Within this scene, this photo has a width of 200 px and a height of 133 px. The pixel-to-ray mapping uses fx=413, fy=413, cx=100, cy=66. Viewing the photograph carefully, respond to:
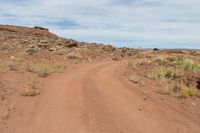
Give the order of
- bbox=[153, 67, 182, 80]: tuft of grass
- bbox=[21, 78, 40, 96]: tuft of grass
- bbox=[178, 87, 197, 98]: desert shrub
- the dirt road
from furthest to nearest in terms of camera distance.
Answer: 1. bbox=[153, 67, 182, 80]: tuft of grass
2. bbox=[178, 87, 197, 98]: desert shrub
3. bbox=[21, 78, 40, 96]: tuft of grass
4. the dirt road

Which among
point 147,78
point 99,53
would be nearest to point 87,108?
point 147,78

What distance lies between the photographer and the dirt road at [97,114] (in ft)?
37.3

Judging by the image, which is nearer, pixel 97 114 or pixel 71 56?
pixel 97 114

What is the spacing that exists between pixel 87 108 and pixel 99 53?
1266 inches

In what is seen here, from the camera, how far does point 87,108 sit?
1360cm

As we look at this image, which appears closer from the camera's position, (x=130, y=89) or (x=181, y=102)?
(x=181, y=102)

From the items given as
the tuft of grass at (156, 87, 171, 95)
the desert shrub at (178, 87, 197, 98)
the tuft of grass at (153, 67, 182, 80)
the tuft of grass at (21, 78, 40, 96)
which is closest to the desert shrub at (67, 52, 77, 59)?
the tuft of grass at (153, 67, 182, 80)

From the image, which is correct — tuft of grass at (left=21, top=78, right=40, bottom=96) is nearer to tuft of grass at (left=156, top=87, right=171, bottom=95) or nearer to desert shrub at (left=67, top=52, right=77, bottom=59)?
tuft of grass at (left=156, top=87, right=171, bottom=95)

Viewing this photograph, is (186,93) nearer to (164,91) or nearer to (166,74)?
(164,91)

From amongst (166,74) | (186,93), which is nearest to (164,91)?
(186,93)

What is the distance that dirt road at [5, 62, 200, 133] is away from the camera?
37.3ft

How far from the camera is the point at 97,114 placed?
12.8 meters

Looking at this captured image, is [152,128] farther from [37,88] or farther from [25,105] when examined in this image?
[37,88]

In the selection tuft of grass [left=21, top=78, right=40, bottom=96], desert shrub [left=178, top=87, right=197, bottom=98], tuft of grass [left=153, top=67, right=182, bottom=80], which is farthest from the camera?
tuft of grass [left=153, top=67, right=182, bottom=80]
